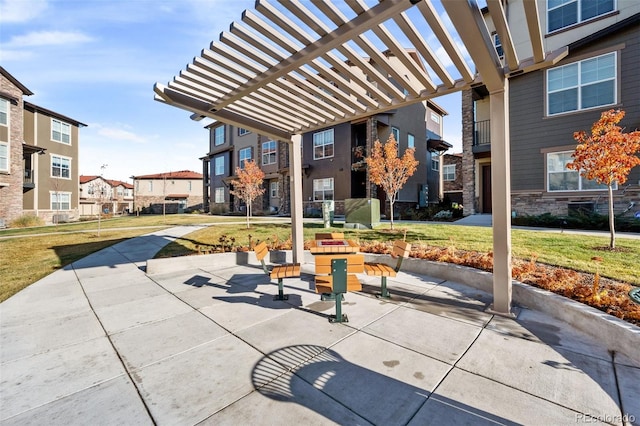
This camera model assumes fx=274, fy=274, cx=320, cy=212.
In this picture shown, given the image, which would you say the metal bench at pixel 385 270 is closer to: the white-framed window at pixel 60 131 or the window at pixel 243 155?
the window at pixel 243 155

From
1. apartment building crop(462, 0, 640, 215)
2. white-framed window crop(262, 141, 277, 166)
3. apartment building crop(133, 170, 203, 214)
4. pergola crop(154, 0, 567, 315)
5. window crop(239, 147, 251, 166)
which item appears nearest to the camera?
pergola crop(154, 0, 567, 315)

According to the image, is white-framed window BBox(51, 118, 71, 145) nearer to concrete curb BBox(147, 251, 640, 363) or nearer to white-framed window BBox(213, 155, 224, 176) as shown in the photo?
white-framed window BBox(213, 155, 224, 176)

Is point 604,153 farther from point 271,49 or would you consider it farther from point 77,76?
point 77,76

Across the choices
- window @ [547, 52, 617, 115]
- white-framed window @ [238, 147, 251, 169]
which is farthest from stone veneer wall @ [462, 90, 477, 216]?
white-framed window @ [238, 147, 251, 169]

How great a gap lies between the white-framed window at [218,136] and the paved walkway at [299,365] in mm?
33127

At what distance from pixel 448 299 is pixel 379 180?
364 inches

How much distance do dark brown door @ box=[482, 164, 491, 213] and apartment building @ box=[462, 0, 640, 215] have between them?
3498 millimetres

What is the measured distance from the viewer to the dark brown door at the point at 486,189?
57.9 feet

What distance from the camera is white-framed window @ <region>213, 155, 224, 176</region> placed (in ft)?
114

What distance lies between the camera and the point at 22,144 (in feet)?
74.9

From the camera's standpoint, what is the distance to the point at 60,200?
87.8ft

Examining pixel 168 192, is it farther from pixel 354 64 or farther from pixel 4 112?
pixel 354 64

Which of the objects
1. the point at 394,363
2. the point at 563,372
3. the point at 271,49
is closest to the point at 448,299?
the point at 563,372

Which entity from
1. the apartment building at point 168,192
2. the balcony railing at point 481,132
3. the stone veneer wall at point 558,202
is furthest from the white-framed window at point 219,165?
the stone veneer wall at point 558,202
